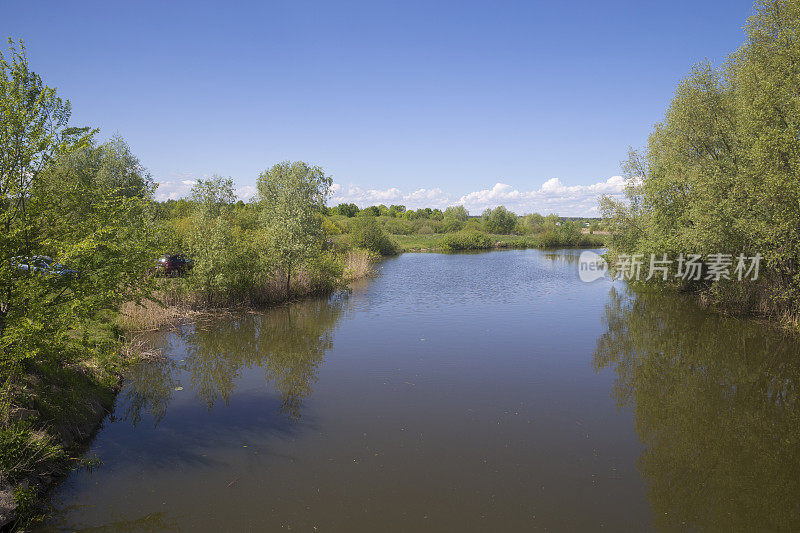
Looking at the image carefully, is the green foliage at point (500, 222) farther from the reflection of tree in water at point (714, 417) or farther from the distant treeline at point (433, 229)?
the reflection of tree in water at point (714, 417)

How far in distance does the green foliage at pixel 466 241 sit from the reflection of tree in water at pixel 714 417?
55.6 meters

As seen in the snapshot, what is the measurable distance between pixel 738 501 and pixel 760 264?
17570mm

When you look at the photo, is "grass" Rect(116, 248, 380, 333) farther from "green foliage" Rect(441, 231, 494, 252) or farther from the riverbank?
"green foliage" Rect(441, 231, 494, 252)

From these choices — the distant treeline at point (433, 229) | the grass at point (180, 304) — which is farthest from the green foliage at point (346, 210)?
the grass at point (180, 304)

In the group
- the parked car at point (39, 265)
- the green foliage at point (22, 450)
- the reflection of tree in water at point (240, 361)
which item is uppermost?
the parked car at point (39, 265)

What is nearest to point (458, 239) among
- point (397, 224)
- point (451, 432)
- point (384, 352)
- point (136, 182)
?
point (397, 224)

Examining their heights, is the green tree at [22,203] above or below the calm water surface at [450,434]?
above

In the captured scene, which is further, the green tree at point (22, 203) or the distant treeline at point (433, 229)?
the distant treeline at point (433, 229)

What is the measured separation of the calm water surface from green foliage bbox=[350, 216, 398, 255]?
Answer: 39747 millimetres

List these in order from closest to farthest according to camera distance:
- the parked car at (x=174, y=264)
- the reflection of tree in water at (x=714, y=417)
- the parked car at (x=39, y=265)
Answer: the reflection of tree in water at (x=714, y=417) → the parked car at (x=39, y=265) → the parked car at (x=174, y=264)

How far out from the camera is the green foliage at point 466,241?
74500 millimetres

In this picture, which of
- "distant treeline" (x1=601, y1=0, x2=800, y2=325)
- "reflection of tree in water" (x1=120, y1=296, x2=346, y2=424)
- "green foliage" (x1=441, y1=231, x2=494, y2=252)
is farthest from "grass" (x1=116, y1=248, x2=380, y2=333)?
"green foliage" (x1=441, y1=231, x2=494, y2=252)

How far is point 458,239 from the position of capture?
75125mm

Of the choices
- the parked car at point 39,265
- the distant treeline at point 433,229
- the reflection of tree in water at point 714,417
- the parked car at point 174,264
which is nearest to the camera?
the reflection of tree in water at point 714,417
